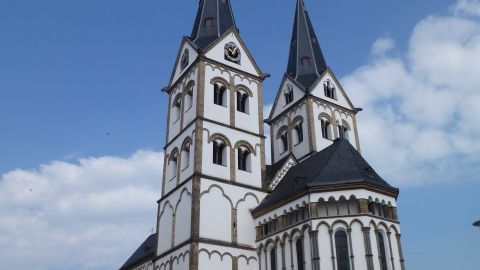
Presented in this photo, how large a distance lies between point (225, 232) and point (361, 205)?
945 centimetres

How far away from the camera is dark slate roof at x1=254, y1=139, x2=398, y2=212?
3225 cm

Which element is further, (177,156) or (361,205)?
(177,156)

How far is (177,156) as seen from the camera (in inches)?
1624

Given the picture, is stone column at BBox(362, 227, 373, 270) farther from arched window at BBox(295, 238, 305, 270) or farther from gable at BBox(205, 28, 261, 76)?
gable at BBox(205, 28, 261, 76)

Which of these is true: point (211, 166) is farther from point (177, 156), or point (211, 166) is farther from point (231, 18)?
point (231, 18)

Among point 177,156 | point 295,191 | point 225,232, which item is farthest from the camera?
point 177,156

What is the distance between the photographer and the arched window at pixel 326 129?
1891 inches

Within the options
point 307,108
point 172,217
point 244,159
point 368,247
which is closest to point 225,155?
point 244,159

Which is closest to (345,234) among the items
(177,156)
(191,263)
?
(191,263)

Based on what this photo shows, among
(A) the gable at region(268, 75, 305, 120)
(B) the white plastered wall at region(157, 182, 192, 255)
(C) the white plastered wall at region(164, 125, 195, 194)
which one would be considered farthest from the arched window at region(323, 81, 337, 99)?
(B) the white plastered wall at region(157, 182, 192, 255)

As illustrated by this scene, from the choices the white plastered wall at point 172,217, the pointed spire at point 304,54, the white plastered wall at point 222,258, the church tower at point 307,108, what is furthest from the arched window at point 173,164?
the pointed spire at point 304,54

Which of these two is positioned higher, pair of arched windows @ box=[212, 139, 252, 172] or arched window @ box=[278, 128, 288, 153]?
arched window @ box=[278, 128, 288, 153]

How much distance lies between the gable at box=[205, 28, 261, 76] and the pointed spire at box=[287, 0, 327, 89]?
7.07 metres

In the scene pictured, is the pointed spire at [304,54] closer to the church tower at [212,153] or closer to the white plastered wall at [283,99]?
the white plastered wall at [283,99]
